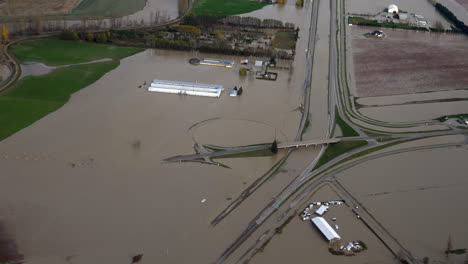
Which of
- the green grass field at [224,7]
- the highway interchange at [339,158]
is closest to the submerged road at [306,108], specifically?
the highway interchange at [339,158]

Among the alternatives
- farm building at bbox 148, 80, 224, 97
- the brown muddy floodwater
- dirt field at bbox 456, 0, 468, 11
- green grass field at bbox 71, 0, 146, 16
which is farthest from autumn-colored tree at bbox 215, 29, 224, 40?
dirt field at bbox 456, 0, 468, 11

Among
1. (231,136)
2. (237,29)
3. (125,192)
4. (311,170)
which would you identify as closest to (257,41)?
(237,29)

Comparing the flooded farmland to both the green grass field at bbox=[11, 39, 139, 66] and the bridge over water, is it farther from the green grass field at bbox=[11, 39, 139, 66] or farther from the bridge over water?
the green grass field at bbox=[11, 39, 139, 66]

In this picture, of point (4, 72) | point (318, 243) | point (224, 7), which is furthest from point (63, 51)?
point (318, 243)

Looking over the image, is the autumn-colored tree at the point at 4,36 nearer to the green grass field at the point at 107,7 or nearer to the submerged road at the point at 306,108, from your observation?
the green grass field at the point at 107,7

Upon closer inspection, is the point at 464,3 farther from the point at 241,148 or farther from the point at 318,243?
the point at 318,243
